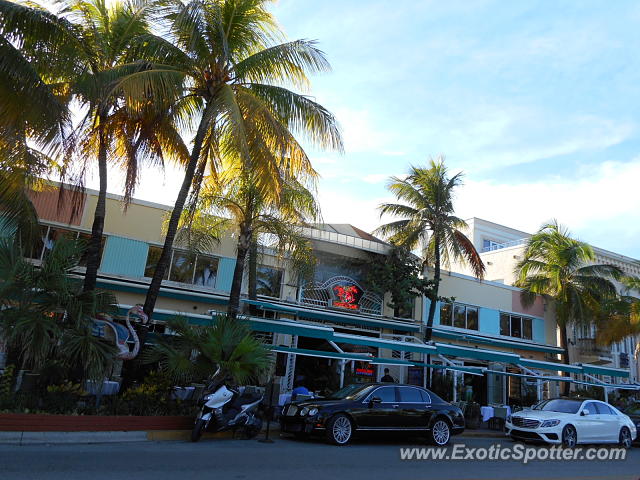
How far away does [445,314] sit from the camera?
26125 millimetres

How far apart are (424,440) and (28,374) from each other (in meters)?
9.69

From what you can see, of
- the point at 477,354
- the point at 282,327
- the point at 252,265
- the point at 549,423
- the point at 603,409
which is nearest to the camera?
the point at 549,423

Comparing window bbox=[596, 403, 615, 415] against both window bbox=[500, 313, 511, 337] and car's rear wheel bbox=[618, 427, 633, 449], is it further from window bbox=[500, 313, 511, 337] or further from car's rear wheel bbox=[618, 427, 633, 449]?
window bbox=[500, 313, 511, 337]

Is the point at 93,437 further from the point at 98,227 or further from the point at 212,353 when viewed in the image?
the point at 98,227

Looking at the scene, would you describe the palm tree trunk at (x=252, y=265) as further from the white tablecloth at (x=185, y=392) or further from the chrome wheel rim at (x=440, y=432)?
the chrome wheel rim at (x=440, y=432)

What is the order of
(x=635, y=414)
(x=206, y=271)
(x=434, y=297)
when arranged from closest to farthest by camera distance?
(x=635, y=414) < (x=206, y=271) < (x=434, y=297)

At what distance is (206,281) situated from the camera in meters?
20.3

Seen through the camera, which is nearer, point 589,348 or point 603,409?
point 603,409

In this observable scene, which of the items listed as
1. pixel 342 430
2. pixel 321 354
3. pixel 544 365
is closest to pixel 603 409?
pixel 544 365

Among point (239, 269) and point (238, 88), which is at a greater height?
point (238, 88)

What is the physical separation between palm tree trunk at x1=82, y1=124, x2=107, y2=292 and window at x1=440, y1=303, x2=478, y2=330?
17.2m

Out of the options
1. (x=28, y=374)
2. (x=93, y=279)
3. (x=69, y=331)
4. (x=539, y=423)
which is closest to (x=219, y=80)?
(x=93, y=279)

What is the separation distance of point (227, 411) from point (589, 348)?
955 inches

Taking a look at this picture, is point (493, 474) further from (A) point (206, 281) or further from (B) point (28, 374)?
(A) point (206, 281)
